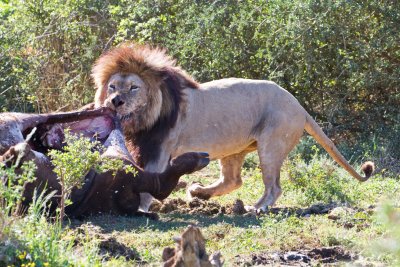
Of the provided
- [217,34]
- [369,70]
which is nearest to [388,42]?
[369,70]

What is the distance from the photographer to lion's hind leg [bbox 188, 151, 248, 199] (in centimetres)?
888

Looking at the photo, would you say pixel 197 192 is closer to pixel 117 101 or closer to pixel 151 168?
pixel 151 168

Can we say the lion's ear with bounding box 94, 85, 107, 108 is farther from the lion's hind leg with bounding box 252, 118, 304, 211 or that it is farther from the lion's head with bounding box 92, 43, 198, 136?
the lion's hind leg with bounding box 252, 118, 304, 211

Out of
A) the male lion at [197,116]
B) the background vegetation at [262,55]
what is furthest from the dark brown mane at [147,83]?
the background vegetation at [262,55]

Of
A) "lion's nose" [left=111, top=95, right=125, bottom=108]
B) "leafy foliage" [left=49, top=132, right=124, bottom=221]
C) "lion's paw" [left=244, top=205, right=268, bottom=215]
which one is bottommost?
"lion's paw" [left=244, top=205, right=268, bottom=215]

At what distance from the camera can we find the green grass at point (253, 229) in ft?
15.6

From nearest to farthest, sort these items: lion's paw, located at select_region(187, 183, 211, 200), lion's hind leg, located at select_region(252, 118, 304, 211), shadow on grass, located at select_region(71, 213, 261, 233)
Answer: shadow on grass, located at select_region(71, 213, 261, 233) → lion's hind leg, located at select_region(252, 118, 304, 211) → lion's paw, located at select_region(187, 183, 211, 200)

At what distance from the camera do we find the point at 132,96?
8086mm

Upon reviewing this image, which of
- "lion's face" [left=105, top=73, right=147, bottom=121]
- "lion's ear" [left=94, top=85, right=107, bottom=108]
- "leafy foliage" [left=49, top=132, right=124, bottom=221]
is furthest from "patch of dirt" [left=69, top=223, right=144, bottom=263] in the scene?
"lion's ear" [left=94, top=85, right=107, bottom=108]

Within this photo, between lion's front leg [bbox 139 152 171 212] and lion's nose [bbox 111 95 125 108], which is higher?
lion's nose [bbox 111 95 125 108]

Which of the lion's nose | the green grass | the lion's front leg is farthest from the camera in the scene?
the lion's nose

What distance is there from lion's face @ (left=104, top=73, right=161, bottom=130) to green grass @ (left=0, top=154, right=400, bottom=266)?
1.00 m

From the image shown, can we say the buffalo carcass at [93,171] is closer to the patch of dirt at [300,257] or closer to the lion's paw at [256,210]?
the lion's paw at [256,210]

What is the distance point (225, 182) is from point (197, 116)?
0.90 meters
